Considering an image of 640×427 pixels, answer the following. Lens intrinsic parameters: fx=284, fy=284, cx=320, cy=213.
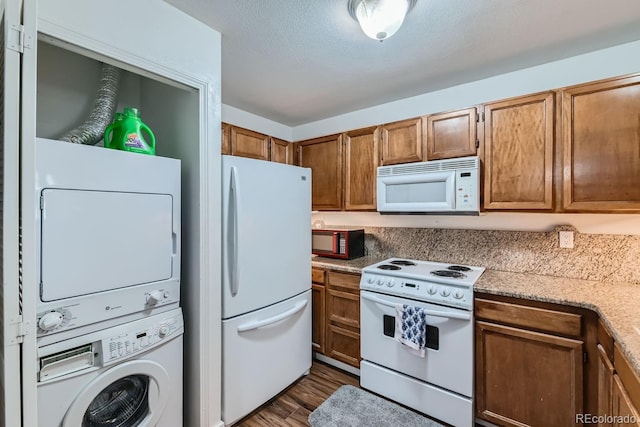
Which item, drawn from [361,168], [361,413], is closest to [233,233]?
[361,168]

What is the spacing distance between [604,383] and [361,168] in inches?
78.7

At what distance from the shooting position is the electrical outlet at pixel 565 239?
196 cm

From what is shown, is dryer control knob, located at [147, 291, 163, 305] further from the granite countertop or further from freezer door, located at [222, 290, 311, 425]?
the granite countertop

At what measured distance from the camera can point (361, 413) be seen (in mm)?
1927

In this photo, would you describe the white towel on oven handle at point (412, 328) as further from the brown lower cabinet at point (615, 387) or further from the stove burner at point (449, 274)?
the brown lower cabinet at point (615, 387)

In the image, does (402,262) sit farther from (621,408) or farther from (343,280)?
(621,408)

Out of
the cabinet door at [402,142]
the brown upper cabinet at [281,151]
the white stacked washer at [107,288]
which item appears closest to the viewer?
the white stacked washer at [107,288]

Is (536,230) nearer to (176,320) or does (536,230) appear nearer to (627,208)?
(627,208)

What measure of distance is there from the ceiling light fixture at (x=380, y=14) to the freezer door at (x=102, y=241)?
1.32 meters

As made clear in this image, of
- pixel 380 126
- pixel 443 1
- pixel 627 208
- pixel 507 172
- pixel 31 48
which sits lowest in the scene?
pixel 627 208

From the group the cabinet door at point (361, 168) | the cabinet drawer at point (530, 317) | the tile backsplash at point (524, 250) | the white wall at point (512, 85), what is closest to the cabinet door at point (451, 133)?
the white wall at point (512, 85)

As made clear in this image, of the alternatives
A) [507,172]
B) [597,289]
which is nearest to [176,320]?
[507,172]

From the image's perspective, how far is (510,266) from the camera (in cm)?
217

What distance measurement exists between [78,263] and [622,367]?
2207 millimetres
